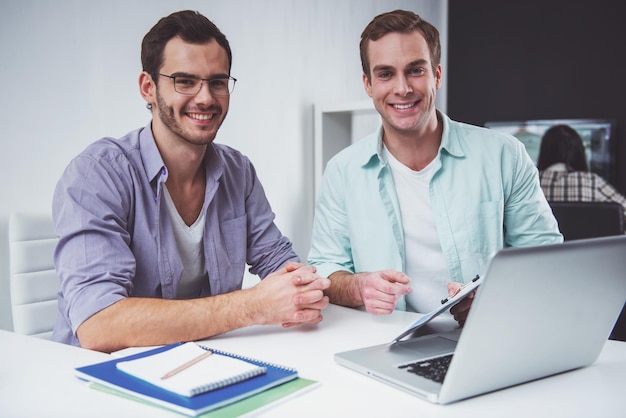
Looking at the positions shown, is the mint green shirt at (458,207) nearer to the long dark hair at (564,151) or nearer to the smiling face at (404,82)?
the smiling face at (404,82)

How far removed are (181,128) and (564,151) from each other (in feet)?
10.3

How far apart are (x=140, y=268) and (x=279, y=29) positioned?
92.8 inches

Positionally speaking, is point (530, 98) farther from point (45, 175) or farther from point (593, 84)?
point (45, 175)

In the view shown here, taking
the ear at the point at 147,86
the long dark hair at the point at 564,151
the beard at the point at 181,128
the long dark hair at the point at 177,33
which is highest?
the long dark hair at the point at 177,33

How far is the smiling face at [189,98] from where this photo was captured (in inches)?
62.8

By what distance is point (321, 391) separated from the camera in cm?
98

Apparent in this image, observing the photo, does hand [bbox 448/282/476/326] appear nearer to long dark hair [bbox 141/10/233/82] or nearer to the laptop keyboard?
the laptop keyboard

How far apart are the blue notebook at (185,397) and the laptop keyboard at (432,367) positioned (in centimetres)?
20

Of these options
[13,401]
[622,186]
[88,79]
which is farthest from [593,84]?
[13,401]

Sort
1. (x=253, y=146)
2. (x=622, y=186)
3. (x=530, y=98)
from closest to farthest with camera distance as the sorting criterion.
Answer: (x=253, y=146) < (x=622, y=186) < (x=530, y=98)

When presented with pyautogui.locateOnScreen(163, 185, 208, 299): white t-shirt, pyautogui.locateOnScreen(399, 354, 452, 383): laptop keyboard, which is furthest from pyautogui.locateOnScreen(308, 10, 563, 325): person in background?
pyautogui.locateOnScreen(399, 354, 452, 383): laptop keyboard

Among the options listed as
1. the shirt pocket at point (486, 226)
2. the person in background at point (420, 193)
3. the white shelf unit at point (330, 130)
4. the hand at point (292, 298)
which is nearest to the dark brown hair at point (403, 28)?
the person in background at point (420, 193)

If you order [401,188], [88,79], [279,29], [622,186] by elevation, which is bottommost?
[622,186]

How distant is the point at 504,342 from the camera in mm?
888
